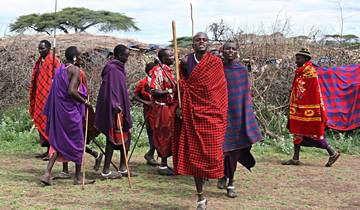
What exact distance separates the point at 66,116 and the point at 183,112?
1691mm

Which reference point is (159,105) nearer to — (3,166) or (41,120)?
(41,120)

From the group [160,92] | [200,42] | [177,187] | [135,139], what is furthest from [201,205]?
[135,139]

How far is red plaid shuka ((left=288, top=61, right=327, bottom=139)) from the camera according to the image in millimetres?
8086

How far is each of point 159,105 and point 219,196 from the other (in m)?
1.78

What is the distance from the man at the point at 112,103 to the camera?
6781 millimetres

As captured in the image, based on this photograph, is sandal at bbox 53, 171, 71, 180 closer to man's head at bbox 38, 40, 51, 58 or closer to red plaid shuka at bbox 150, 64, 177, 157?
red plaid shuka at bbox 150, 64, 177, 157

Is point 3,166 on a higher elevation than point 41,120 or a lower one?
lower

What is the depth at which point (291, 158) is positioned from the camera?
8.86 meters

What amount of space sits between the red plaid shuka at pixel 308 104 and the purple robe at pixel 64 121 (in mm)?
3428

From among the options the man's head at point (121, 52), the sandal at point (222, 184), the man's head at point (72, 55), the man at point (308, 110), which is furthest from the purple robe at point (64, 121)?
the man at point (308, 110)

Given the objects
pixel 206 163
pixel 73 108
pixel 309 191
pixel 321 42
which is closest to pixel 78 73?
pixel 73 108

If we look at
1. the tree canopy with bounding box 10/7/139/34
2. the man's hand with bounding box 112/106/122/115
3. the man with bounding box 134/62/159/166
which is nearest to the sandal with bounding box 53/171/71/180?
the man's hand with bounding box 112/106/122/115

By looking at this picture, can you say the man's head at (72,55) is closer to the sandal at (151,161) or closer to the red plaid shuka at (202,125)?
the red plaid shuka at (202,125)

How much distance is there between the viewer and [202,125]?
5.37m
